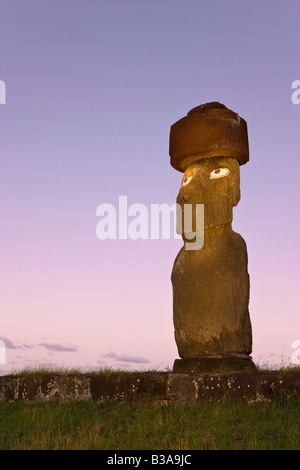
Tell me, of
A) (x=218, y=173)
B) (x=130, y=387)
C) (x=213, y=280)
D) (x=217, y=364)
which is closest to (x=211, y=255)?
(x=213, y=280)

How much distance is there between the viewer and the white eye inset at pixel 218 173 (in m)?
10.4

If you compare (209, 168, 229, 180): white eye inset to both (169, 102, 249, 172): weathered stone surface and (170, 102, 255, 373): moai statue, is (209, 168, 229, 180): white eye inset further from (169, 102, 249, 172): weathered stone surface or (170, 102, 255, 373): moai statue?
(169, 102, 249, 172): weathered stone surface

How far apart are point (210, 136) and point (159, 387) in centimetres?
504

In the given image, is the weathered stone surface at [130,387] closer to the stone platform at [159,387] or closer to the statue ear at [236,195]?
the stone platform at [159,387]

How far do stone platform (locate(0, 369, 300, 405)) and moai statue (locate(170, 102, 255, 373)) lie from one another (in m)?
0.95

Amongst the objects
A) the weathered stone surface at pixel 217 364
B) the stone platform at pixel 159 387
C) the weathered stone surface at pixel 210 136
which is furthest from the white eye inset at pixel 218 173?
the stone platform at pixel 159 387

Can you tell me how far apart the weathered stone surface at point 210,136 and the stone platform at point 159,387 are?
176 inches

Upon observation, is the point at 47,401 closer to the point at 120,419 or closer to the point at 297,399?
the point at 120,419

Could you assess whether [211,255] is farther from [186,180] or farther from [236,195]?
[186,180]

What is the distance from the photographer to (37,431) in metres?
6.98

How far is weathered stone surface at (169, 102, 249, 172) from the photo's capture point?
10.5 metres

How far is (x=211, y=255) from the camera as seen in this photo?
9953 millimetres
